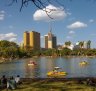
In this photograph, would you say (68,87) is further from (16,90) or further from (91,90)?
(16,90)

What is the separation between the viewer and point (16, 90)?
2083 cm

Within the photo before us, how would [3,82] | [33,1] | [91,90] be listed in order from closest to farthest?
[33,1]
[91,90]
[3,82]

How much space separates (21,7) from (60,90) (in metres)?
11.5

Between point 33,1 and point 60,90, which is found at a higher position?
point 33,1

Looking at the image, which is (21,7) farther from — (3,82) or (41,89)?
(3,82)

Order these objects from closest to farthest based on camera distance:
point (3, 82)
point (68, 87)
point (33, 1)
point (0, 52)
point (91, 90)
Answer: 1. point (33, 1)
2. point (91, 90)
3. point (68, 87)
4. point (3, 82)
5. point (0, 52)

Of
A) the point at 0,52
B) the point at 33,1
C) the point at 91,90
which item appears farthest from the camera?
the point at 0,52

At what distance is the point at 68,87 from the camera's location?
816 inches

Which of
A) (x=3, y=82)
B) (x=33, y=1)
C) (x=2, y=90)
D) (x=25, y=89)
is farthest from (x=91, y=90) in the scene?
(x=33, y=1)

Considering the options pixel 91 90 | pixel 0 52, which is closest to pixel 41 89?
pixel 91 90

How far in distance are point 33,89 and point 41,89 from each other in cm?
57

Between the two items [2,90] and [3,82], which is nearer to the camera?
[2,90]

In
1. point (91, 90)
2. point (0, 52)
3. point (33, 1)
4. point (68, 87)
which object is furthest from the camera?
point (0, 52)

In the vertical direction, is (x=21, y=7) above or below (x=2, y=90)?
above
